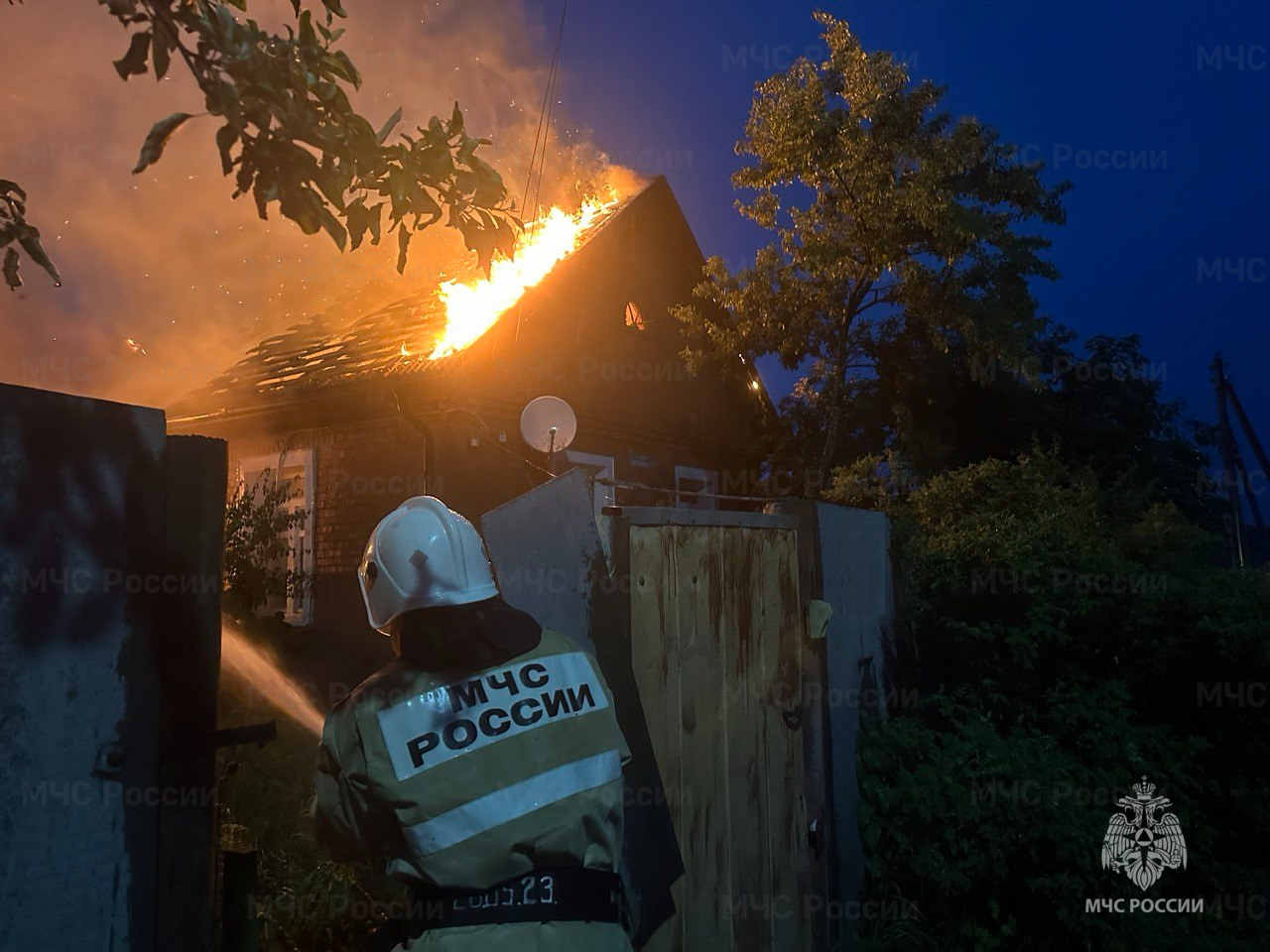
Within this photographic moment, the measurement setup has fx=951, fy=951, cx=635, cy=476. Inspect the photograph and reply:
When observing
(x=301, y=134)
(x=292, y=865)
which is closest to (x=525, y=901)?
(x=301, y=134)

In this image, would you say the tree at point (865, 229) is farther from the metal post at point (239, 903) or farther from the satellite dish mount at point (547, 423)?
the metal post at point (239, 903)

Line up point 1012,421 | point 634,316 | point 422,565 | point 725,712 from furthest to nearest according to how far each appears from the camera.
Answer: point 1012,421
point 634,316
point 725,712
point 422,565

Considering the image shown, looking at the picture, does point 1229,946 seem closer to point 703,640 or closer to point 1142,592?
point 1142,592

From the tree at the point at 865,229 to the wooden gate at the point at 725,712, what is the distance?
9.89 m

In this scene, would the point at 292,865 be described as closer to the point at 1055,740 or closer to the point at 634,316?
the point at 1055,740

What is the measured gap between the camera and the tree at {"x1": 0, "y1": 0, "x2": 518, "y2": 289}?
2.58m

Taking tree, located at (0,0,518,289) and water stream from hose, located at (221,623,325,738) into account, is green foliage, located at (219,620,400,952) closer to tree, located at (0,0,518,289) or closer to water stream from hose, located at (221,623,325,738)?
water stream from hose, located at (221,623,325,738)

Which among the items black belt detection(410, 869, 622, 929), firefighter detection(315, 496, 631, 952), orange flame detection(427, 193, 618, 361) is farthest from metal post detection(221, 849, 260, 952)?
orange flame detection(427, 193, 618, 361)

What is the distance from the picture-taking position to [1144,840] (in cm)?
602

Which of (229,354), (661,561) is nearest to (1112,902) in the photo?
A: (661,561)

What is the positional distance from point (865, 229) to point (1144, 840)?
10.3 meters

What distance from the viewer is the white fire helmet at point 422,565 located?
2670 mm

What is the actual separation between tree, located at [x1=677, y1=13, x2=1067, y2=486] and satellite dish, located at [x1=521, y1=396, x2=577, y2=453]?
4.51m

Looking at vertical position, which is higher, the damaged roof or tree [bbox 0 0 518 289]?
the damaged roof
